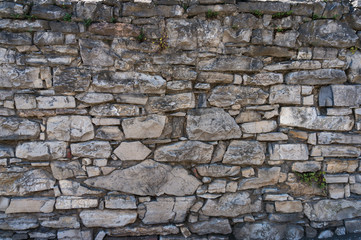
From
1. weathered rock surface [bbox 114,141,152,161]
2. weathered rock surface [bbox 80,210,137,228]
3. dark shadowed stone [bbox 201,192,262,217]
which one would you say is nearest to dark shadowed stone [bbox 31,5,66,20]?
weathered rock surface [bbox 114,141,152,161]

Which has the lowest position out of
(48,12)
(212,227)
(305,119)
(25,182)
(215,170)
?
(212,227)

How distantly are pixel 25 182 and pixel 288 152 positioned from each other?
276 centimetres

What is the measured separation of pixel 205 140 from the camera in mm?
2744

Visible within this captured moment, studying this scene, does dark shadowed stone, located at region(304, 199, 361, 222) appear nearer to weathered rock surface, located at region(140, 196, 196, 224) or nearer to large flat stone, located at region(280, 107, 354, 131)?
large flat stone, located at region(280, 107, 354, 131)

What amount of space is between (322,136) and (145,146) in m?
1.92

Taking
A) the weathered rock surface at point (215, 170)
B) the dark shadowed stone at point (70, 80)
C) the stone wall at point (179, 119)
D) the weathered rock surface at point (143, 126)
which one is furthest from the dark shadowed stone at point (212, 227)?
the dark shadowed stone at point (70, 80)

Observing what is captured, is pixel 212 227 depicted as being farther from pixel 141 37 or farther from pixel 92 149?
pixel 141 37

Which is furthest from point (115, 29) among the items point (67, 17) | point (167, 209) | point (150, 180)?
point (167, 209)

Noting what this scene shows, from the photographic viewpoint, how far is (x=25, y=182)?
2615mm

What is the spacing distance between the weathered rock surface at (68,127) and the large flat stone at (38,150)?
0.08 metres

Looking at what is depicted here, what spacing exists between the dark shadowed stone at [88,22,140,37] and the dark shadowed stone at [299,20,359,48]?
1.76 metres

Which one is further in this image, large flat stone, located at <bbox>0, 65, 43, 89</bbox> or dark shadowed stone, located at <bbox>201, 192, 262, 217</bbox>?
dark shadowed stone, located at <bbox>201, 192, 262, 217</bbox>

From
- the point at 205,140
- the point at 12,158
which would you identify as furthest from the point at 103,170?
the point at 205,140

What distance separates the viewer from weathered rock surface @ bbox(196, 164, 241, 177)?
9.00 feet
